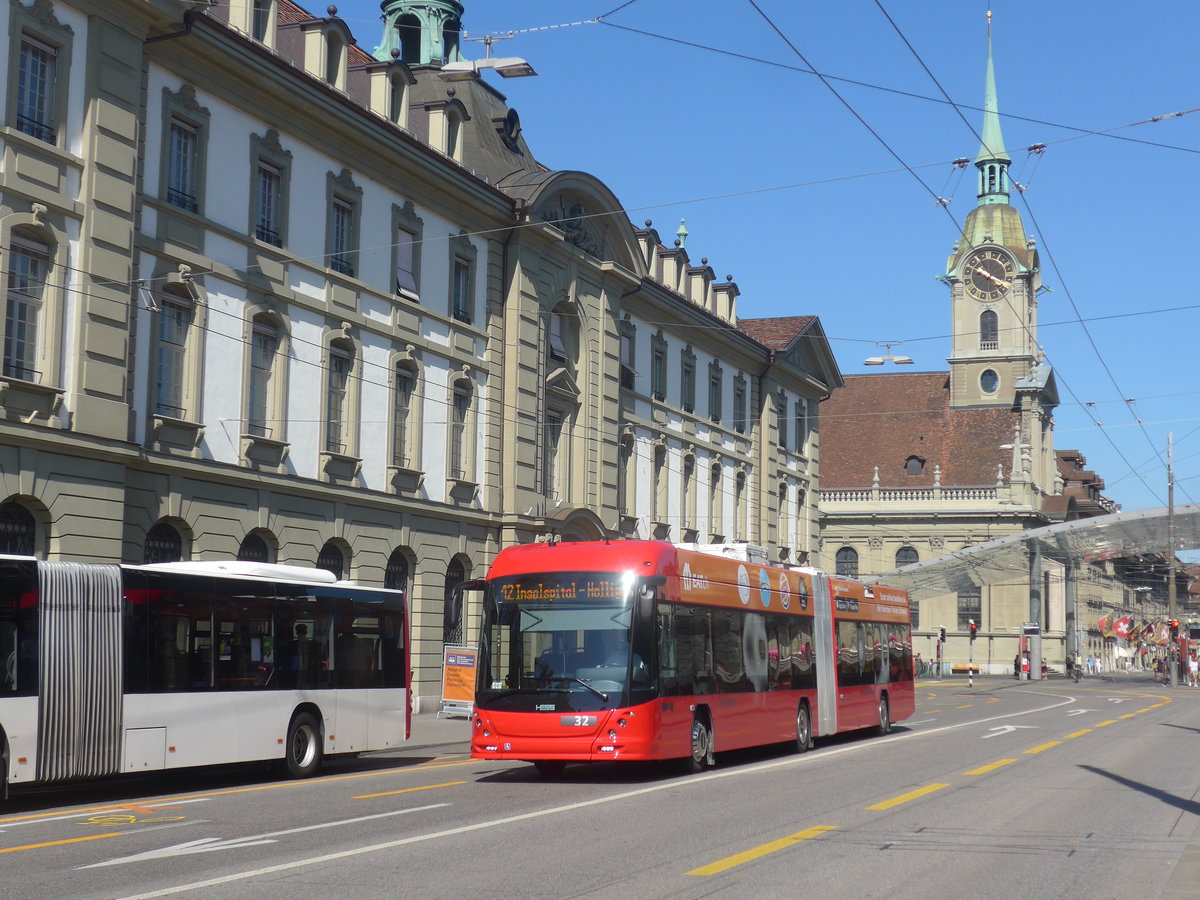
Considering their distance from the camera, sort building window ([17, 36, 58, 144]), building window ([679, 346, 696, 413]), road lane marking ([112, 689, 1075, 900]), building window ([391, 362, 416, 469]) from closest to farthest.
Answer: road lane marking ([112, 689, 1075, 900]) → building window ([17, 36, 58, 144]) → building window ([391, 362, 416, 469]) → building window ([679, 346, 696, 413])

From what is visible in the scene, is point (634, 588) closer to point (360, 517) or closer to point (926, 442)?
point (360, 517)

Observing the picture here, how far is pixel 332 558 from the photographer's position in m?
30.7

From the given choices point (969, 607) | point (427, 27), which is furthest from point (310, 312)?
point (969, 607)

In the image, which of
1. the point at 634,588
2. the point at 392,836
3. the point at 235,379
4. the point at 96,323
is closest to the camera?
the point at 392,836

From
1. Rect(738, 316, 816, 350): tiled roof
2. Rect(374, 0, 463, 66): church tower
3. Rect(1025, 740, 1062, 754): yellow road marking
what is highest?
Rect(374, 0, 463, 66): church tower

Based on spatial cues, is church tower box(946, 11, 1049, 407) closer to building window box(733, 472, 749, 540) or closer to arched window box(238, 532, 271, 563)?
building window box(733, 472, 749, 540)

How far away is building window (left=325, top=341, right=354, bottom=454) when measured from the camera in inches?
1193

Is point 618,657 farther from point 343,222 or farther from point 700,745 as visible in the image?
point 343,222

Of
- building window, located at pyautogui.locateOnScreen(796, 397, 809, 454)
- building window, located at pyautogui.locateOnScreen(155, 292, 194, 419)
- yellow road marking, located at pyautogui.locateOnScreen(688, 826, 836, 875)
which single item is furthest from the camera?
building window, located at pyautogui.locateOnScreen(796, 397, 809, 454)

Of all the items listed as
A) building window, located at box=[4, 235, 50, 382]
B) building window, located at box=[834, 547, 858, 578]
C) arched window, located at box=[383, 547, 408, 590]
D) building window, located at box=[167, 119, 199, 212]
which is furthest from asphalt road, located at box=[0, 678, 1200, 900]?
building window, located at box=[834, 547, 858, 578]

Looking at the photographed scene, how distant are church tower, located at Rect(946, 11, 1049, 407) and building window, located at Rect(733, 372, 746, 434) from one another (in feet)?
184

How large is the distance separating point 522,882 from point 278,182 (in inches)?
829

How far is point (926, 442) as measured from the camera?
107 m

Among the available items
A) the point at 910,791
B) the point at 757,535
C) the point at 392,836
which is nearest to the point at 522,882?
the point at 392,836
